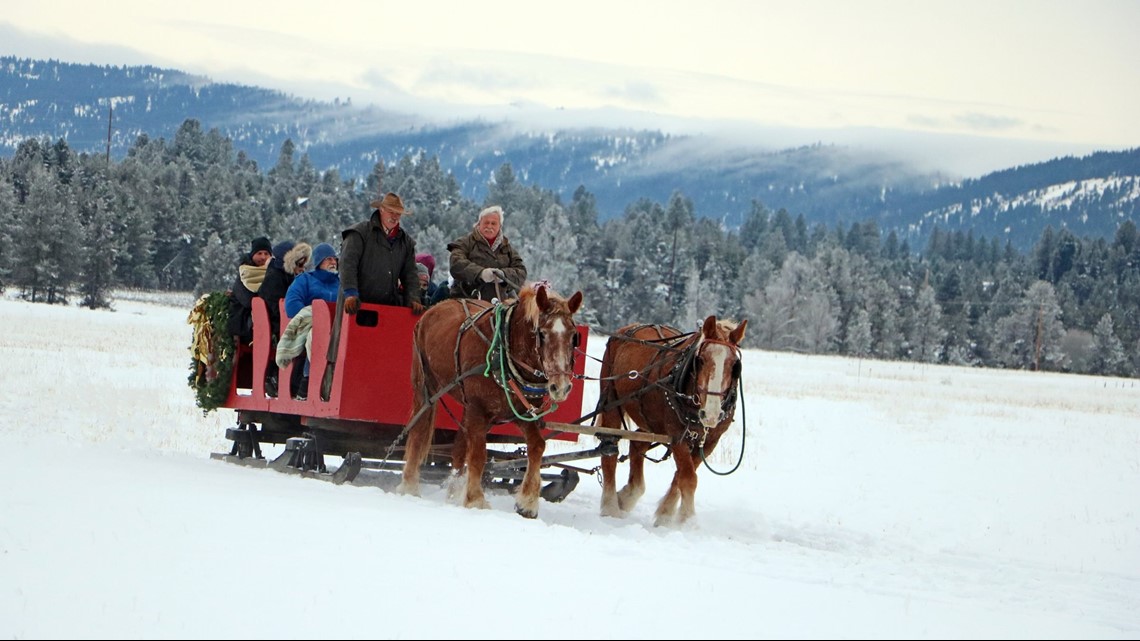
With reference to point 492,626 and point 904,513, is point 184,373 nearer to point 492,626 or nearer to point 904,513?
point 904,513

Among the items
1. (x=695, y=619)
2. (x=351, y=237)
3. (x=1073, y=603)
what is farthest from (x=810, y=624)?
(x=351, y=237)

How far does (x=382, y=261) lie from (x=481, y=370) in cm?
223

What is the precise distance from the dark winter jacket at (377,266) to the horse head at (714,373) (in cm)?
307

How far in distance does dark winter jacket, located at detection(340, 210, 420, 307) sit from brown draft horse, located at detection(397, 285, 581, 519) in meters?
0.74

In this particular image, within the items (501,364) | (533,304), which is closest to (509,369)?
(501,364)

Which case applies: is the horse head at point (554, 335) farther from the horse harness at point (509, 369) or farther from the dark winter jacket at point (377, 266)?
the dark winter jacket at point (377, 266)

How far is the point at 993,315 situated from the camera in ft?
448

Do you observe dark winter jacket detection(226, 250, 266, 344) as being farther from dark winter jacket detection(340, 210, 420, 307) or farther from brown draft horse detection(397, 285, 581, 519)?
brown draft horse detection(397, 285, 581, 519)

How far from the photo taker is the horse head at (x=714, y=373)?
1047cm

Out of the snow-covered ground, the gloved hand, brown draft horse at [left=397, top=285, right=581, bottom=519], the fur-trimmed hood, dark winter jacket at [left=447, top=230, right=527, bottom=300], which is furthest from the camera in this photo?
the fur-trimmed hood

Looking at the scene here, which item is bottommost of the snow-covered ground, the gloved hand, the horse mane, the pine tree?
the pine tree

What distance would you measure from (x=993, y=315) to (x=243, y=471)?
13300 centimetres

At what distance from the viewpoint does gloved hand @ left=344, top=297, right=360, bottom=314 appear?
11.7 m

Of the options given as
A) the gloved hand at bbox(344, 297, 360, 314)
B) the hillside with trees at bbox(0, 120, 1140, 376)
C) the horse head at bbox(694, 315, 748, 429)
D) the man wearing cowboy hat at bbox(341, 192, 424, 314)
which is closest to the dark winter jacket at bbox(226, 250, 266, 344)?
the man wearing cowboy hat at bbox(341, 192, 424, 314)
